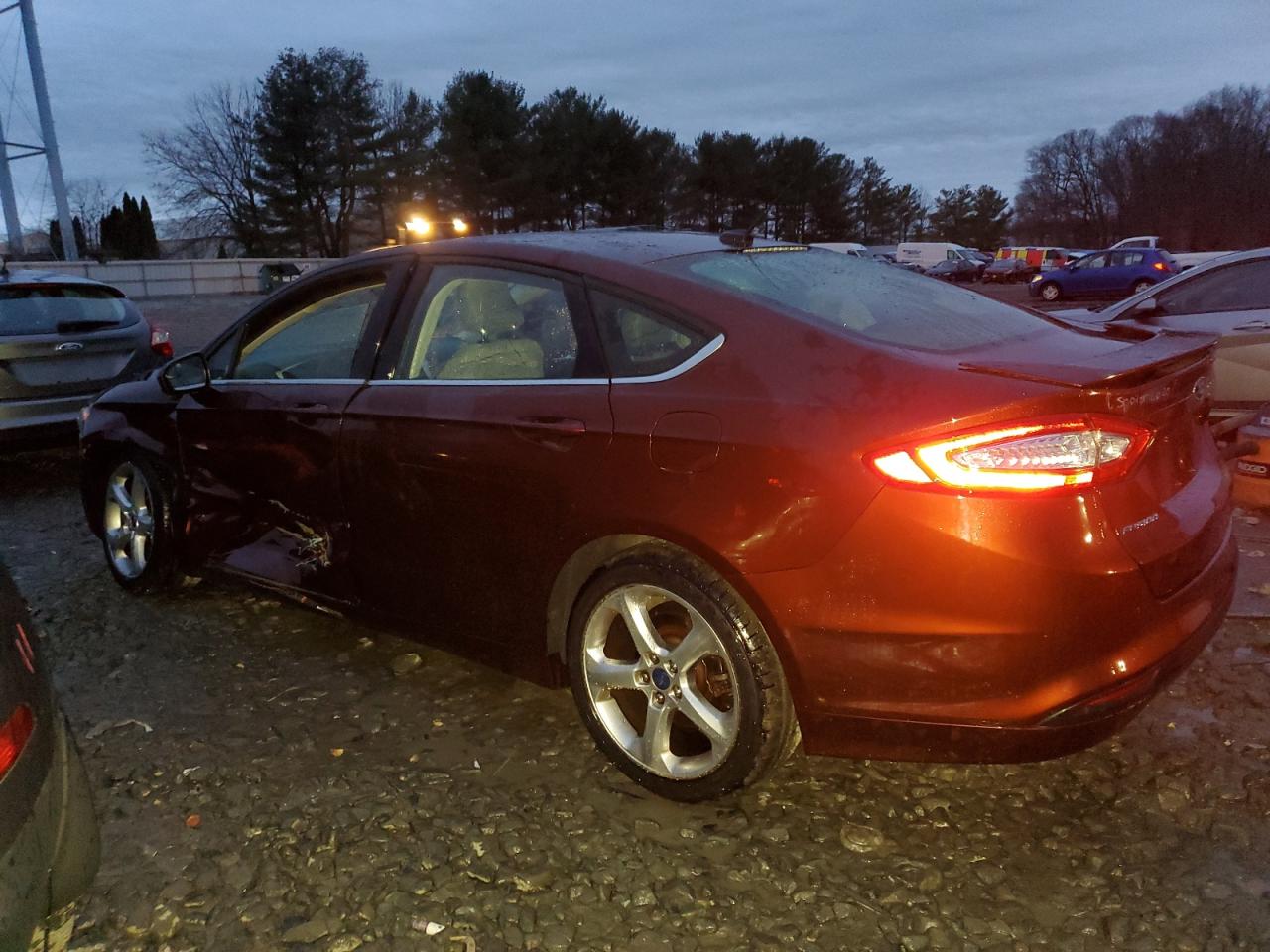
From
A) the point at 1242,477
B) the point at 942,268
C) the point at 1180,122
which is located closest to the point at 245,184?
the point at 942,268

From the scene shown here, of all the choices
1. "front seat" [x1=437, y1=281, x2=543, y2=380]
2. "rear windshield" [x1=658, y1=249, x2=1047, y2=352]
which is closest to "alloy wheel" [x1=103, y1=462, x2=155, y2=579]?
"front seat" [x1=437, y1=281, x2=543, y2=380]

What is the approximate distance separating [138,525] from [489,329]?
224 centimetres

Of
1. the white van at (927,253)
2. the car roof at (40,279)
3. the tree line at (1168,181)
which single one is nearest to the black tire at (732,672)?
the car roof at (40,279)

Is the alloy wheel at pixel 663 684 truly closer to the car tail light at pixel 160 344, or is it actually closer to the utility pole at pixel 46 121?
the car tail light at pixel 160 344

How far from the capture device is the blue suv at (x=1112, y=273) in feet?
103

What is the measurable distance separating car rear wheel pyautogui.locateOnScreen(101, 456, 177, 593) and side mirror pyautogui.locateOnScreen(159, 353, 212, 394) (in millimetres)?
393

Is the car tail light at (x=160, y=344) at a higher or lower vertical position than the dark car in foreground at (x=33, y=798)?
higher

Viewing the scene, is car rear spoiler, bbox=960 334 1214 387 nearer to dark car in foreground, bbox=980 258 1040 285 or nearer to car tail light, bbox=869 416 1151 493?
car tail light, bbox=869 416 1151 493

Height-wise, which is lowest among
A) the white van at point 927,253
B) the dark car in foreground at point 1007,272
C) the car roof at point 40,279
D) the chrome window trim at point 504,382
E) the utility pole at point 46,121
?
the dark car in foreground at point 1007,272

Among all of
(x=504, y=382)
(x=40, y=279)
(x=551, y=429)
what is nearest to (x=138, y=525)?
(x=504, y=382)

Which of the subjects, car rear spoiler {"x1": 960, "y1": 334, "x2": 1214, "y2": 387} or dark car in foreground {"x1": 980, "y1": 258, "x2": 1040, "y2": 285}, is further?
dark car in foreground {"x1": 980, "y1": 258, "x2": 1040, "y2": 285}

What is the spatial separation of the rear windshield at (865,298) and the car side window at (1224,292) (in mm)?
4255

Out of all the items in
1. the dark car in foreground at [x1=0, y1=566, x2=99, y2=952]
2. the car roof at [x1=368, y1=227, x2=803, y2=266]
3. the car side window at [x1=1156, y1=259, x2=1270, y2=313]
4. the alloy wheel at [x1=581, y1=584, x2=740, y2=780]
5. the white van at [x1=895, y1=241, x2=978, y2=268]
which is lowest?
the white van at [x1=895, y1=241, x2=978, y2=268]

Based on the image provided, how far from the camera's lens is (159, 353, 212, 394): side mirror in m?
3.97
